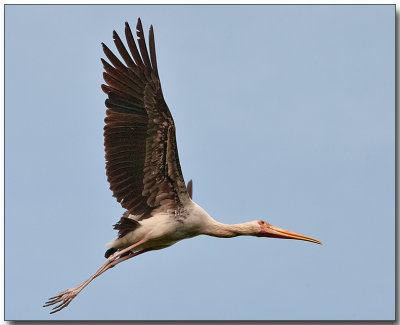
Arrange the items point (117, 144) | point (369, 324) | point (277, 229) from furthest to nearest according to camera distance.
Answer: point (277, 229) < point (117, 144) < point (369, 324)

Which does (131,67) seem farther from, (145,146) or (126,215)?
(126,215)

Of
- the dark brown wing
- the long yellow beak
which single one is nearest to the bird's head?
the long yellow beak

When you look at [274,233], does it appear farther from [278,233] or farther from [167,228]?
[167,228]

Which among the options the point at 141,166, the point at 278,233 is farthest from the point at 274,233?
the point at 141,166

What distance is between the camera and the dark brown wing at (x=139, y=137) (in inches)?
606

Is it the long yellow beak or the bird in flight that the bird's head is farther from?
the bird in flight

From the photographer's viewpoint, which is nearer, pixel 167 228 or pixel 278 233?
pixel 167 228

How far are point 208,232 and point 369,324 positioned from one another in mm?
2986

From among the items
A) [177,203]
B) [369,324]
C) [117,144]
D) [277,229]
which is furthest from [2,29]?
[369,324]

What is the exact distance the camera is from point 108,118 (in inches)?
620

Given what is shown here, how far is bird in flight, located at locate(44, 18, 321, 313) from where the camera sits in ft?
50.6

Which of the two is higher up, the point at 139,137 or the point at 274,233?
the point at 139,137

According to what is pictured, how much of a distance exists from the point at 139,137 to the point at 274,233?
2.91 metres

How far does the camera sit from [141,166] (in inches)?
620
